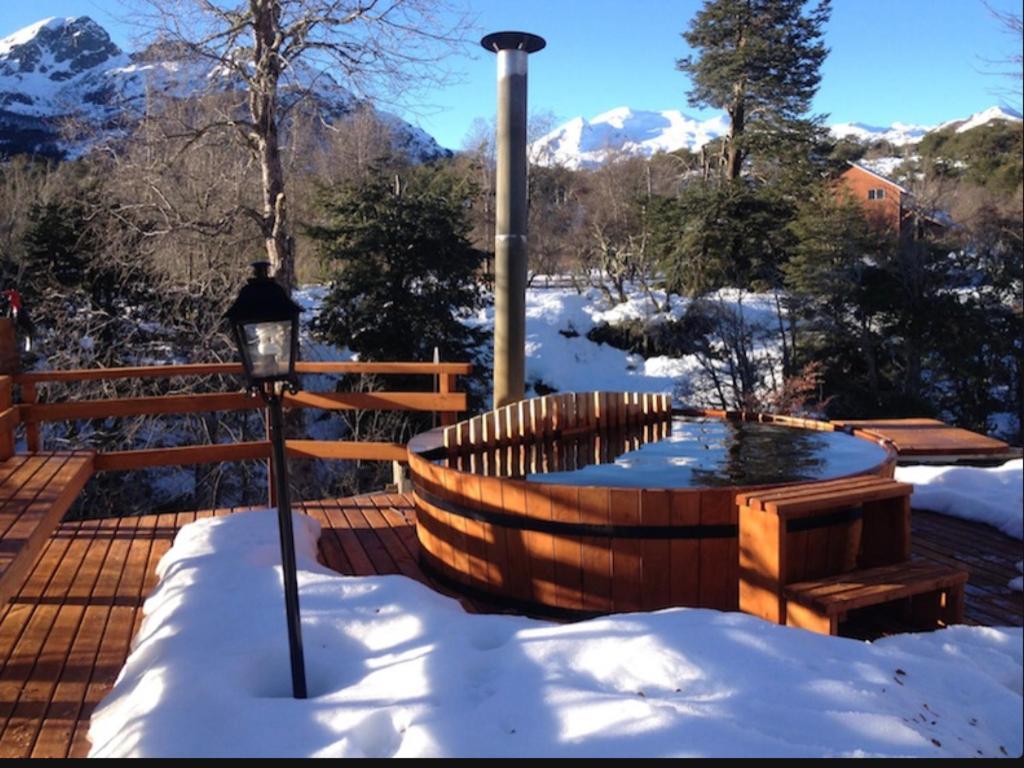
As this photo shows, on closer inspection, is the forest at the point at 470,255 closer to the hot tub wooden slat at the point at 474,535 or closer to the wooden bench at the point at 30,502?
the hot tub wooden slat at the point at 474,535

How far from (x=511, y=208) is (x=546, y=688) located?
11.2 ft

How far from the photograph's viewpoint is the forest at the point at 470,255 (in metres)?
10.4

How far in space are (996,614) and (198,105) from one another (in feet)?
34.0

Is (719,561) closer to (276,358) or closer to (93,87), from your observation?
(276,358)

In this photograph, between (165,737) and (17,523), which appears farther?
(17,523)

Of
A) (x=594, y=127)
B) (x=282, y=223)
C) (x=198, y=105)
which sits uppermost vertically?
(x=594, y=127)

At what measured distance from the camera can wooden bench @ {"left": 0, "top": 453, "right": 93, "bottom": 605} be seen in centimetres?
278

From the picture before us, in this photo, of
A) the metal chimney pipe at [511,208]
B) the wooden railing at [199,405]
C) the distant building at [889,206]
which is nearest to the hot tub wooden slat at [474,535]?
the metal chimney pipe at [511,208]

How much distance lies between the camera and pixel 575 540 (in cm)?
336

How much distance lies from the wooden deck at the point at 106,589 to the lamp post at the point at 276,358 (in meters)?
0.77

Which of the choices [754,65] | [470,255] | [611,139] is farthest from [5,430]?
[611,139]

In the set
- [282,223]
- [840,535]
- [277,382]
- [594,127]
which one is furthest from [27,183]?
[594,127]

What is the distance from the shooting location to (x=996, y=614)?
347 cm

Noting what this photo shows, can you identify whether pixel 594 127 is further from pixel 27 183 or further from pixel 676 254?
pixel 27 183
